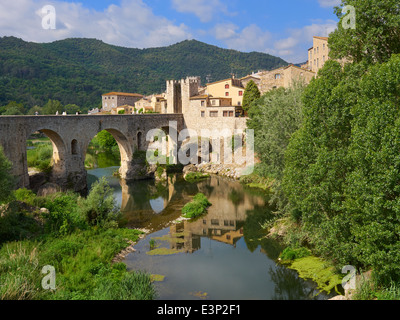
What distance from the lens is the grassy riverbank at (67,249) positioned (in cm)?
1204

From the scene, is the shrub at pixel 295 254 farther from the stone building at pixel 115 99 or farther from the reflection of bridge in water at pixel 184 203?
the stone building at pixel 115 99

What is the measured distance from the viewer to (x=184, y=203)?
26906 millimetres

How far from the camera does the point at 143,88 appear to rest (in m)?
107

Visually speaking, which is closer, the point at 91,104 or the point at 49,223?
the point at 49,223

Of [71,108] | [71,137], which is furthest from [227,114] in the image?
[71,108]

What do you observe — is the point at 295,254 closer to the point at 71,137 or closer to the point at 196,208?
the point at 196,208

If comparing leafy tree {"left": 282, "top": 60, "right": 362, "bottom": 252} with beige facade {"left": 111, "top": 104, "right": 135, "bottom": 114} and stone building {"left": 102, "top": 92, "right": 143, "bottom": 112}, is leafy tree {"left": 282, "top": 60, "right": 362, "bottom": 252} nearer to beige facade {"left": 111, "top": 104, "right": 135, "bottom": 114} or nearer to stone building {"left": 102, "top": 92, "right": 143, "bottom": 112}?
beige facade {"left": 111, "top": 104, "right": 135, "bottom": 114}

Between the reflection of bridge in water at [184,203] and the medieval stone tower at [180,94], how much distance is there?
1169 centimetres

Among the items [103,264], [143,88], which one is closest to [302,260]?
[103,264]

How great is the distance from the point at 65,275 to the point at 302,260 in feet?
32.2

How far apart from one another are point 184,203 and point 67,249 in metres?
12.2

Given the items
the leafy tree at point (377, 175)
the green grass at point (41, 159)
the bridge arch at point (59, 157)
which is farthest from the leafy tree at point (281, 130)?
the green grass at point (41, 159)

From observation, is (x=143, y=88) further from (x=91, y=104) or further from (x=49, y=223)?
(x=49, y=223)
